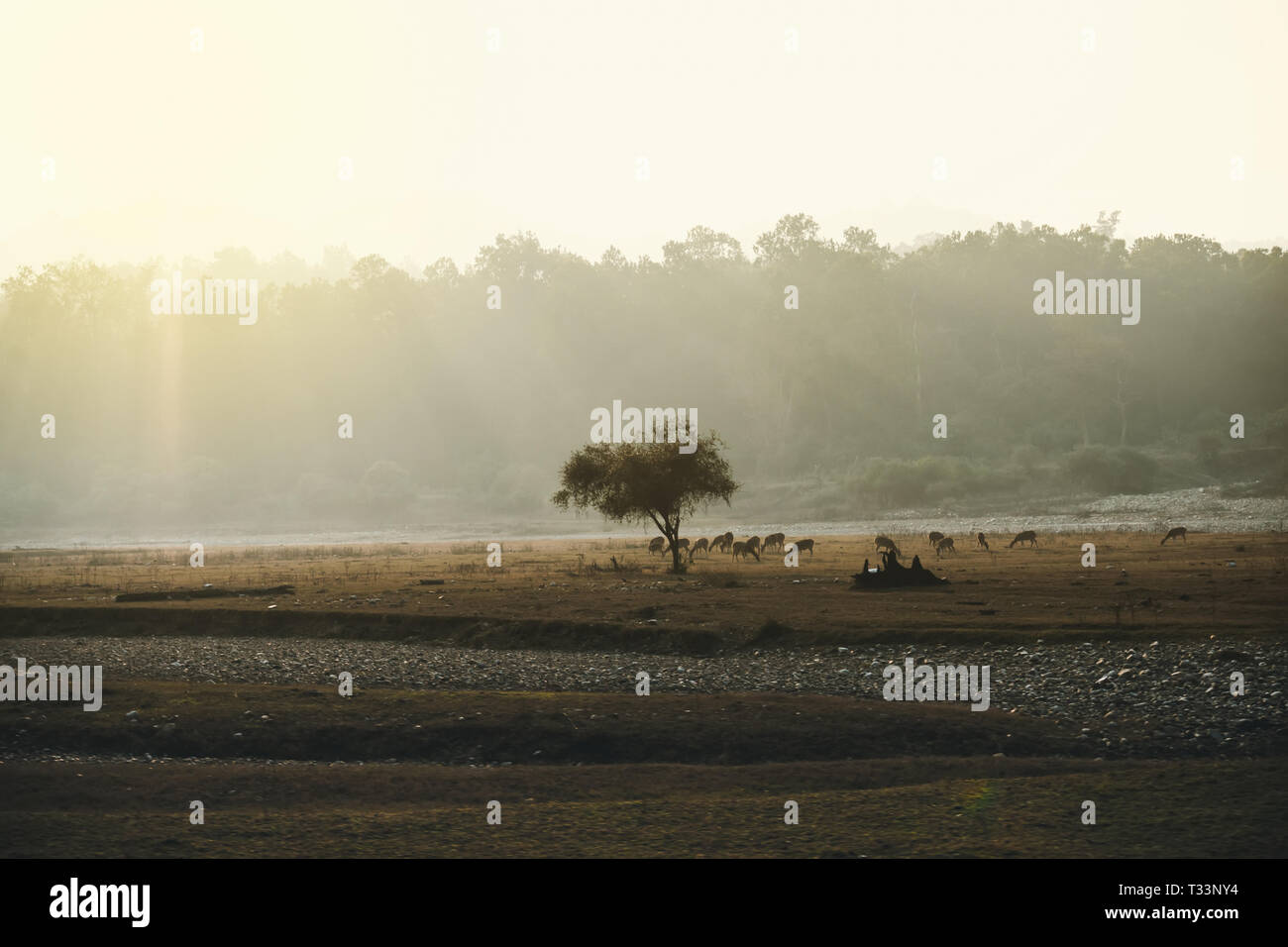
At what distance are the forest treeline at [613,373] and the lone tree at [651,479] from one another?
6056 centimetres

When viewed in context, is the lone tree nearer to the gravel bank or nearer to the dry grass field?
the dry grass field

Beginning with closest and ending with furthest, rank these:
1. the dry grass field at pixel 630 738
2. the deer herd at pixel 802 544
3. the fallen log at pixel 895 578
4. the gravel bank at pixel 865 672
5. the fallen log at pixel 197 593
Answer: the dry grass field at pixel 630 738
the gravel bank at pixel 865 672
the fallen log at pixel 895 578
the fallen log at pixel 197 593
the deer herd at pixel 802 544

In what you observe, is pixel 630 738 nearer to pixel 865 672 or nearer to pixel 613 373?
pixel 865 672

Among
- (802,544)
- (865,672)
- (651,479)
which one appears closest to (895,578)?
(651,479)

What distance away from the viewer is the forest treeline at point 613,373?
133875mm

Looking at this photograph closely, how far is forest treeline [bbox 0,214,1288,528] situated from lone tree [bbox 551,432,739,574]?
60.6 meters

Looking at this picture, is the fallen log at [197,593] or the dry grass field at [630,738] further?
the fallen log at [197,593]

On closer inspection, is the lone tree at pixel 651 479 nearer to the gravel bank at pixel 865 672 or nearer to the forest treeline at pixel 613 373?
the gravel bank at pixel 865 672

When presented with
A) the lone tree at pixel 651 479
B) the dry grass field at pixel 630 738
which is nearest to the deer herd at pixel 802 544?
the lone tree at pixel 651 479

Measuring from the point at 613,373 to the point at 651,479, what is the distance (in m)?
108

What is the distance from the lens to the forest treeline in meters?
134

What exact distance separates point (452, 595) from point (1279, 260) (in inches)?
6063
